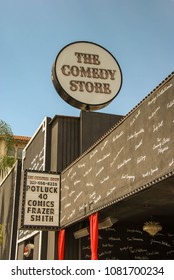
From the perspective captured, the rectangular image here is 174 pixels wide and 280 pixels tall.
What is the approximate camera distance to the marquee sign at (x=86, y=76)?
18.0 m

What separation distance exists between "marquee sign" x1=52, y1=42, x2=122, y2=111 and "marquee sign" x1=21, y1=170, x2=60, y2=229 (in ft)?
12.2

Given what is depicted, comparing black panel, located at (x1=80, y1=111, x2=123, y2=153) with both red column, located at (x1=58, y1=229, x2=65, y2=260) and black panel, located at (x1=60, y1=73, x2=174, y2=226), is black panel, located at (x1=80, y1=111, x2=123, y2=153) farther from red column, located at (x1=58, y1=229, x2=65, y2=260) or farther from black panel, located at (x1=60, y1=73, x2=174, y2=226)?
red column, located at (x1=58, y1=229, x2=65, y2=260)

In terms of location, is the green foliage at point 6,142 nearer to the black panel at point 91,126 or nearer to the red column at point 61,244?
the black panel at point 91,126

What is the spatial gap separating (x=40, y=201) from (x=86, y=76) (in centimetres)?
610

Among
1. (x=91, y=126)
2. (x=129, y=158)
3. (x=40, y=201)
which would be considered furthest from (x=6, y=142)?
(x=129, y=158)

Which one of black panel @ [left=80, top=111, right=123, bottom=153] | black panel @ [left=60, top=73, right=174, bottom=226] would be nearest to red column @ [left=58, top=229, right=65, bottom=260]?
black panel @ [left=60, top=73, right=174, bottom=226]

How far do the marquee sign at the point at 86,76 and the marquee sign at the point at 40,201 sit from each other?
12.2ft

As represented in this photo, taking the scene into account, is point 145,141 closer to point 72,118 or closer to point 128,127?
point 128,127

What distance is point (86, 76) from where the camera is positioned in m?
18.5

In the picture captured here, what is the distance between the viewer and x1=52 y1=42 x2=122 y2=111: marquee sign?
59.2 feet

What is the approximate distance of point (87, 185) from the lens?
15023 millimetres

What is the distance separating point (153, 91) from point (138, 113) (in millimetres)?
947

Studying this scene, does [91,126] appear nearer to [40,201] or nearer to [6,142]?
[40,201]

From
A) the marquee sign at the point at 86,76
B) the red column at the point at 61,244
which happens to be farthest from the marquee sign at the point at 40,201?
the marquee sign at the point at 86,76
